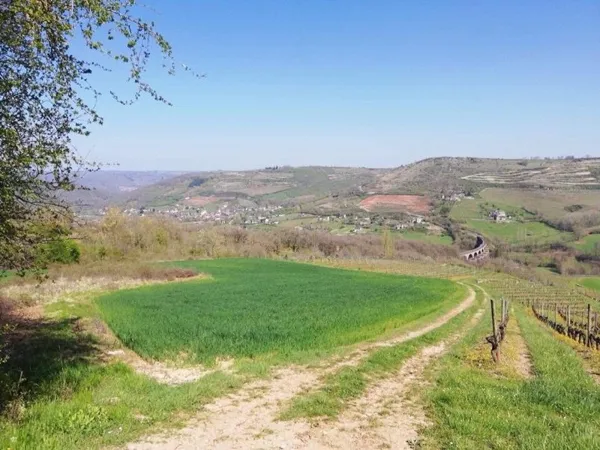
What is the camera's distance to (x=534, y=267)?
114875 mm

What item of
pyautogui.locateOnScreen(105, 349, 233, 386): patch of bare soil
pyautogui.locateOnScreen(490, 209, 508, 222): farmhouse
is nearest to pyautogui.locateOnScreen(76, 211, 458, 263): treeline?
pyautogui.locateOnScreen(490, 209, 508, 222): farmhouse

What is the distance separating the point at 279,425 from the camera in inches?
399

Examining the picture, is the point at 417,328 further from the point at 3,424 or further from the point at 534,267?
the point at 534,267

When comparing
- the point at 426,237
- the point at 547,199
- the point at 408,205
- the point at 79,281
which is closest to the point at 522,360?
the point at 79,281

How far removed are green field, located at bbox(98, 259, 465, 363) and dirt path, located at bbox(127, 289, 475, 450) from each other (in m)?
4.46

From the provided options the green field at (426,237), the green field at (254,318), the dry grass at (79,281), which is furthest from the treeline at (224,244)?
the green field at (254,318)

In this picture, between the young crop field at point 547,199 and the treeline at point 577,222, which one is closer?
the treeline at point 577,222

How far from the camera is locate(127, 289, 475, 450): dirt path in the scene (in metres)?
9.19

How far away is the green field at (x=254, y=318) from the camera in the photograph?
1800 cm

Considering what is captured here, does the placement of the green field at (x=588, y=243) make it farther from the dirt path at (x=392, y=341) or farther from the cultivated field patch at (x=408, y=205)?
the dirt path at (x=392, y=341)

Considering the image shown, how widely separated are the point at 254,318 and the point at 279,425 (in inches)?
561

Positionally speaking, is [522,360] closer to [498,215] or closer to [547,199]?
[498,215]

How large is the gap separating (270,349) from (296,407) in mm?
6670

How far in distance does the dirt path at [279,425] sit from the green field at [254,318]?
4.46m
